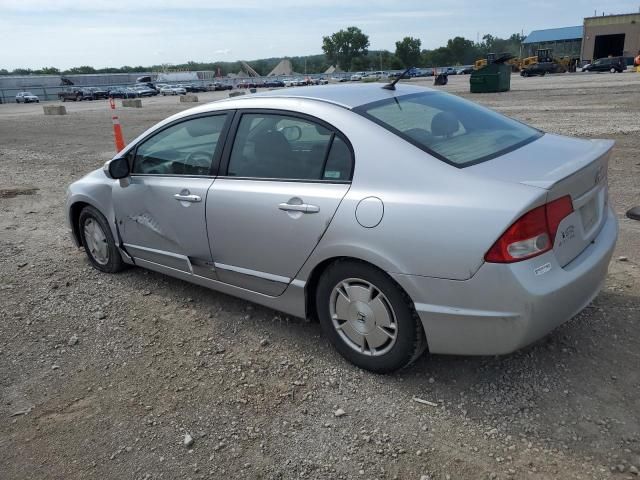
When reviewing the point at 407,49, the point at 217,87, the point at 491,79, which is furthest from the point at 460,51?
the point at 491,79

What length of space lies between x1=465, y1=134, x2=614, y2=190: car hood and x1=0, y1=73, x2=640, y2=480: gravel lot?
114 centimetres

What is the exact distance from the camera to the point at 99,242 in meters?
4.93

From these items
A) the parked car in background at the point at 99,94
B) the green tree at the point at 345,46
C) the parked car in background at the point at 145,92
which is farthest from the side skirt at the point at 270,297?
the green tree at the point at 345,46

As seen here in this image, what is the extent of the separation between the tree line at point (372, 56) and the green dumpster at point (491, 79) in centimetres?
8887

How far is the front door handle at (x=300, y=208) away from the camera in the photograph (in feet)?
10.00

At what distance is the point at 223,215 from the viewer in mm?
3537

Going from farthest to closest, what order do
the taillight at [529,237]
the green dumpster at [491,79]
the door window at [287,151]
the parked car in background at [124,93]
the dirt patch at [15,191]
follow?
the parked car in background at [124,93] < the green dumpster at [491,79] < the dirt patch at [15,191] < the door window at [287,151] < the taillight at [529,237]

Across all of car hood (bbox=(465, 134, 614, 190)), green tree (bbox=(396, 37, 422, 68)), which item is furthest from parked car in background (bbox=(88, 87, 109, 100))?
green tree (bbox=(396, 37, 422, 68))

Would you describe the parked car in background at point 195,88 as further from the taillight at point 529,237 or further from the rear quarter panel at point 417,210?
the taillight at point 529,237

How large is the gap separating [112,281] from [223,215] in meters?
1.86

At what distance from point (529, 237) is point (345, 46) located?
15763 centimetres

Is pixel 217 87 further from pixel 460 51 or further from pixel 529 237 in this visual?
pixel 460 51

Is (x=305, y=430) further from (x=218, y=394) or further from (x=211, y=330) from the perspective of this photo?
(x=211, y=330)

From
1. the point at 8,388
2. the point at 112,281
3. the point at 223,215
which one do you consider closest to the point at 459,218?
the point at 223,215
